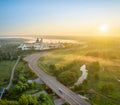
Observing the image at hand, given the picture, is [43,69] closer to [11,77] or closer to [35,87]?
[11,77]

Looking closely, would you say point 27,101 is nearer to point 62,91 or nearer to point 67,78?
point 62,91

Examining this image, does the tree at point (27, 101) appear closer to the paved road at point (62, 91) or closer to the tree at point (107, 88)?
the paved road at point (62, 91)

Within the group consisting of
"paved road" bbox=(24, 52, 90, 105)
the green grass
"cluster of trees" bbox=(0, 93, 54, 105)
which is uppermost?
"cluster of trees" bbox=(0, 93, 54, 105)

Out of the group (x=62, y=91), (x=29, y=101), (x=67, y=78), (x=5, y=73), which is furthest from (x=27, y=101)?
(x=5, y=73)

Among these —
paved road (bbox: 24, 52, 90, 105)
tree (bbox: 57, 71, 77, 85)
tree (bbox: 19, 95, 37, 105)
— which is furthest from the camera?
tree (bbox: 57, 71, 77, 85)

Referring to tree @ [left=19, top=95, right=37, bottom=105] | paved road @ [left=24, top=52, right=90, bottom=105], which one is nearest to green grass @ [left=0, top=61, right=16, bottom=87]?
paved road @ [left=24, top=52, right=90, bottom=105]

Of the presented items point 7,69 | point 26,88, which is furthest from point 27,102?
point 7,69

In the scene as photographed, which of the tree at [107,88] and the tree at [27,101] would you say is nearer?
the tree at [27,101]

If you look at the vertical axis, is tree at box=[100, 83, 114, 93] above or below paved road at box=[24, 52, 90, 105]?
above

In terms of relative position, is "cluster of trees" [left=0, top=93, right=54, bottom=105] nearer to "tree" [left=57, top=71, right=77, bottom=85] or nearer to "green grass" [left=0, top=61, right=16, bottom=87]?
"tree" [left=57, top=71, right=77, bottom=85]

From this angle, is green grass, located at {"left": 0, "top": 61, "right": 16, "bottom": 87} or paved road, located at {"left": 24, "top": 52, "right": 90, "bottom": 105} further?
green grass, located at {"left": 0, "top": 61, "right": 16, "bottom": 87}

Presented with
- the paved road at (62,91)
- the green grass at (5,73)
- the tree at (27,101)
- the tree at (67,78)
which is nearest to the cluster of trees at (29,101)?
the tree at (27,101)
